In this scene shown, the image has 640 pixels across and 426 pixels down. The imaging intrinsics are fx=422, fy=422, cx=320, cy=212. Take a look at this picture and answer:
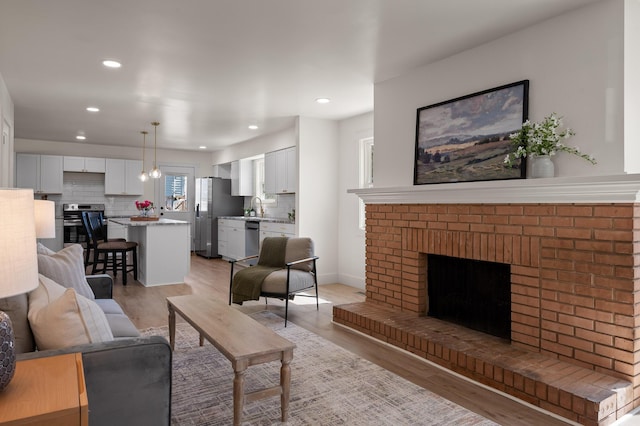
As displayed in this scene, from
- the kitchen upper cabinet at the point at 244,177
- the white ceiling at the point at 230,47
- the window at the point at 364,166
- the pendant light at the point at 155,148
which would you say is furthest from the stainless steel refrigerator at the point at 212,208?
the window at the point at 364,166

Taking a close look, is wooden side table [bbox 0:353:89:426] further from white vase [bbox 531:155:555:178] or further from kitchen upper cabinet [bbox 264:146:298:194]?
kitchen upper cabinet [bbox 264:146:298:194]

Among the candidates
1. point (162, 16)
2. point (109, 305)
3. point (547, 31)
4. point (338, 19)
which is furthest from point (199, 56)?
point (547, 31)

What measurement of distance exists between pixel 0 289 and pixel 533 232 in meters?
2.93

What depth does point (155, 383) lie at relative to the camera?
173cm

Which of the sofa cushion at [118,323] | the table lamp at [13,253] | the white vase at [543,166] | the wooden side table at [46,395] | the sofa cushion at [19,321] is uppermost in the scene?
the white vase at [543,166]

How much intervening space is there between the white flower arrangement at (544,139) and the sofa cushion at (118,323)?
9.19 feet

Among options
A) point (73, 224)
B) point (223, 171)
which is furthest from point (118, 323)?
point (223, 171)

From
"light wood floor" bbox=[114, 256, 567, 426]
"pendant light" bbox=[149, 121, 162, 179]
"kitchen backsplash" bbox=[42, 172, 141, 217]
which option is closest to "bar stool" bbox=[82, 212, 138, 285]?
"light wood floor" bbox=[114, 256, 567, 426]

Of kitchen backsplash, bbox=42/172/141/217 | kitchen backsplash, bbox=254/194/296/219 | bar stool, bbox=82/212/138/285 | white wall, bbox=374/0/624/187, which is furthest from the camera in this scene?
kitchen backsplash, bbox=42/172/141/217

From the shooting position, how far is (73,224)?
27.2ft

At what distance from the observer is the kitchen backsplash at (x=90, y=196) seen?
28.2ft

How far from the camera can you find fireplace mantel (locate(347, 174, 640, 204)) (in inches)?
94.9

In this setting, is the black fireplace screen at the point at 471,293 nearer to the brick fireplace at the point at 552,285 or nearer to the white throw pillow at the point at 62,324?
the brick fireplace at the point at 552,285

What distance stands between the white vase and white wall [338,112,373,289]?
3.00 metres
